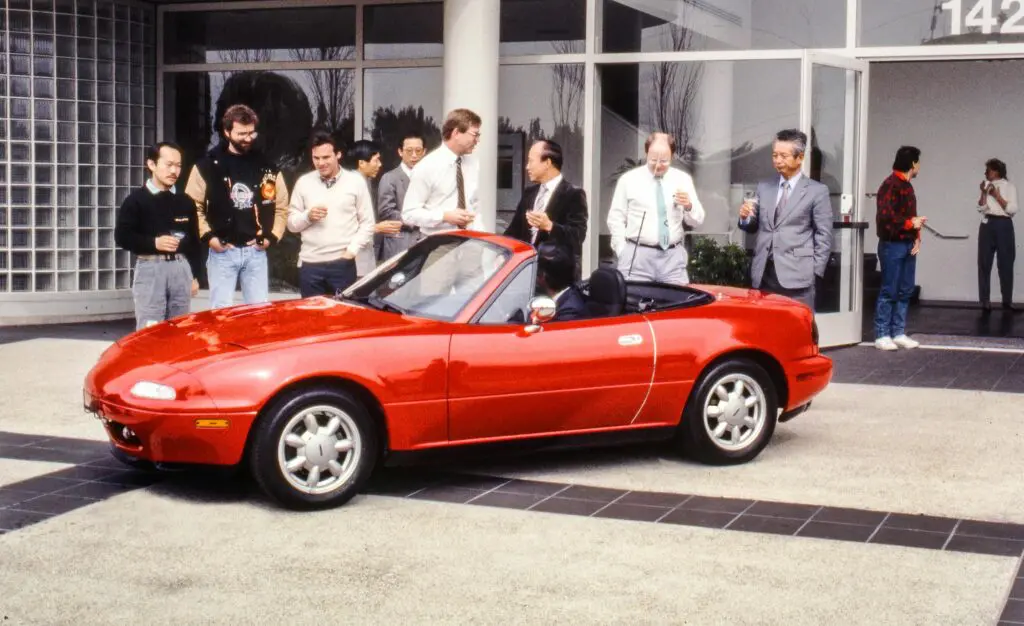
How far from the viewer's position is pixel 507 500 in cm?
664

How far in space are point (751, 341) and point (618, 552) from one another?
→ 2.15 metres

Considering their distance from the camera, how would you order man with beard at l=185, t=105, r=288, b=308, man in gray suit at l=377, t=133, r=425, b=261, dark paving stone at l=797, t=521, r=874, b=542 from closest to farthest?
dark paving stone at l=797, t=521, r=874, b=542
man with beard at l=185, t=105, r=288, b=308
man in gray suit at l=377, t=133, r=425, b=261

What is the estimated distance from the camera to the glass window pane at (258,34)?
49.4 feet

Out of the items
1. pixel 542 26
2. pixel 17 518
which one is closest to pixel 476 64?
pixel 542 26

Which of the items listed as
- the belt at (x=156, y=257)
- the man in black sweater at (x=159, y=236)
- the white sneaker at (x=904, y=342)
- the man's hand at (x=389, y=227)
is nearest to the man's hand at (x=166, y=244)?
the man in black sweater at (x=159, y=236)

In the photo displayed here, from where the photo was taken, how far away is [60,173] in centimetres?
1453

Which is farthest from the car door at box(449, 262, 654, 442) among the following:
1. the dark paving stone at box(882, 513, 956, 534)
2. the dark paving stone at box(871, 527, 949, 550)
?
the dark paving stone at box(871, 527, 949, 550)

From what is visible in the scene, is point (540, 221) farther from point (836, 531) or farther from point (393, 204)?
point (836, 531)

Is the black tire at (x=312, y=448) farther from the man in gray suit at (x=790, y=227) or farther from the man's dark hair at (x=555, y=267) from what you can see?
the man in gray suit at (x=790, y=227)

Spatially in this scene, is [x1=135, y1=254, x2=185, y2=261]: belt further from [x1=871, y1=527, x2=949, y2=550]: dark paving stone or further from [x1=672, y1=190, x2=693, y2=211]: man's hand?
[x1=871, y1=527, x2=949, y2=550]: dark paving stone

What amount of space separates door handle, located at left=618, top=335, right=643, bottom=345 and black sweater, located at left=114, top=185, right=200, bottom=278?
327 cm

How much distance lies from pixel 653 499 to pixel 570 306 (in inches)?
48.5

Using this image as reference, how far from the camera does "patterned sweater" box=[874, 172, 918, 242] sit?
12.5 m

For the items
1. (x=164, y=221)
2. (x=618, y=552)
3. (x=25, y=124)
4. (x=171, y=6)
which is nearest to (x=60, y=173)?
(x=25, y=124)
